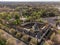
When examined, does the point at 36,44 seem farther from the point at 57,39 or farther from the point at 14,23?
the point at 14,23

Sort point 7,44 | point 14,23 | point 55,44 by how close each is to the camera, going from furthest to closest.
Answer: point 14,23
point 55,44
point 7,44

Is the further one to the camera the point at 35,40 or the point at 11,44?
the point at 35,40

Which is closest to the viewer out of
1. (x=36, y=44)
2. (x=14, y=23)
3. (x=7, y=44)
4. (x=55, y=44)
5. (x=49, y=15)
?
(x=7, y=44)

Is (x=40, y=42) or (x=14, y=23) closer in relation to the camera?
(x=40, y=42)

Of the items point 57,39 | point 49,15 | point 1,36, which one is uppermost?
point 1,36

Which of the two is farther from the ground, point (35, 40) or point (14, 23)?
point (35, 40)

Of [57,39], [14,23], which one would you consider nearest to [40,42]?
[57,39]

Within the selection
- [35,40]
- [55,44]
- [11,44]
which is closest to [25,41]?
[35,40]

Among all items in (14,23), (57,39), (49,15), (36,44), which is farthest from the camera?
(49,15)

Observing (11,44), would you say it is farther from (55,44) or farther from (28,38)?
(55,44)
